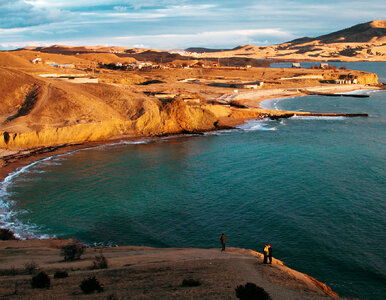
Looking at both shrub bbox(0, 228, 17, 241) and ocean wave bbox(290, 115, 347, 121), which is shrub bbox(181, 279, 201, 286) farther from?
ocean wave bbox(290, 115, 347, 121)

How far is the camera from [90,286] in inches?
505

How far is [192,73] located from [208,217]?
4291 inches

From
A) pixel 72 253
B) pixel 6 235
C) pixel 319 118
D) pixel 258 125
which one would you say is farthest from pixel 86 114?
pixel 319 118

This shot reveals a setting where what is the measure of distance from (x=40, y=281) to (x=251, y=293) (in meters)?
6.65

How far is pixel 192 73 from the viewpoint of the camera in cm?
13038

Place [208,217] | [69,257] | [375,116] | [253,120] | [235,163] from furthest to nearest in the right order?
[375,116]
[253,120]
[235,163]
[208,217]
[69,257]

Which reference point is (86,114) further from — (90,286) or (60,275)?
(90,286)

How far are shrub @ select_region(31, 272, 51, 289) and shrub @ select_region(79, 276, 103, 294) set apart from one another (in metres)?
1.15

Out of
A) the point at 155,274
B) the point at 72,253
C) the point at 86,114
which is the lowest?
the point at 72,253

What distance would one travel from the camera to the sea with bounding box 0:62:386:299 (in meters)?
20.8

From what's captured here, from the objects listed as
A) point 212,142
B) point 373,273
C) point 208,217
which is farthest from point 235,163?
point 373,273

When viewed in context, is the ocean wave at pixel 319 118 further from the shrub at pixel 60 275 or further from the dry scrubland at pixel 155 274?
the shrub at pixel 60 275

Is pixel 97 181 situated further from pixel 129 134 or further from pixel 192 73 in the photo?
pixel 192 73

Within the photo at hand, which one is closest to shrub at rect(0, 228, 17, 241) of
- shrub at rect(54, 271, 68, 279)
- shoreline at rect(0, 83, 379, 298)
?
shrub at rect(54, 271, 68, 279)
